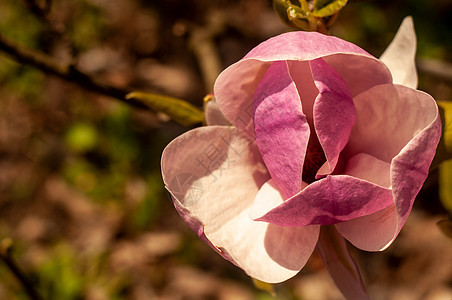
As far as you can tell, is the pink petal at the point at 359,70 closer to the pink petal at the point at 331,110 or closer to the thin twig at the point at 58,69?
the pink petal at the point at 331,110

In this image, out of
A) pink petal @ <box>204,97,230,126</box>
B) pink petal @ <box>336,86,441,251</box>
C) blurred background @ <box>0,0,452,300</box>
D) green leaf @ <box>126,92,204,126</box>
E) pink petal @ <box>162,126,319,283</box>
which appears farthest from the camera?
blurred background @ <box>0,0,452,300</box>

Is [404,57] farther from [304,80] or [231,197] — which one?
[231,197]

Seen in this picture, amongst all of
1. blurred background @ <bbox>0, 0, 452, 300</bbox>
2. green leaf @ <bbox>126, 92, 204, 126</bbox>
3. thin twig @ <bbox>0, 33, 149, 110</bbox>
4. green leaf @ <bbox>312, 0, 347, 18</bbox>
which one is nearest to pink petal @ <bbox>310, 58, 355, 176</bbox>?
green leaf @ <bbox>312, 0, 347, 18</bbox>

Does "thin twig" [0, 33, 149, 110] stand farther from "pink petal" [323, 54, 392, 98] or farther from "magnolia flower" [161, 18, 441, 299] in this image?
"pink petal" [323, 54, 392, 98]

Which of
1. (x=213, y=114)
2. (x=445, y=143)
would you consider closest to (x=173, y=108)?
(x=213, y=114)

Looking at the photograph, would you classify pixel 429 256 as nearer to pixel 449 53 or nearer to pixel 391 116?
pixel 449 53

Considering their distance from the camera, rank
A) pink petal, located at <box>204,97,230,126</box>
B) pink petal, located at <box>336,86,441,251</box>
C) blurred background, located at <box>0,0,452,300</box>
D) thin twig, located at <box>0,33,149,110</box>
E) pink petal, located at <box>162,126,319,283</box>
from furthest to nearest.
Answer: blurred background, located at <box>0,0,452,300</box> → thin twig, located at <box>0,33,149,110</box> → pink petal, located at <box>204,97,230,126</box> → pink petal, located at <box>162,126,319,283</box> → pink petal, located at <box>336,86,441,251</box>

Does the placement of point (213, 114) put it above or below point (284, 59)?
below
